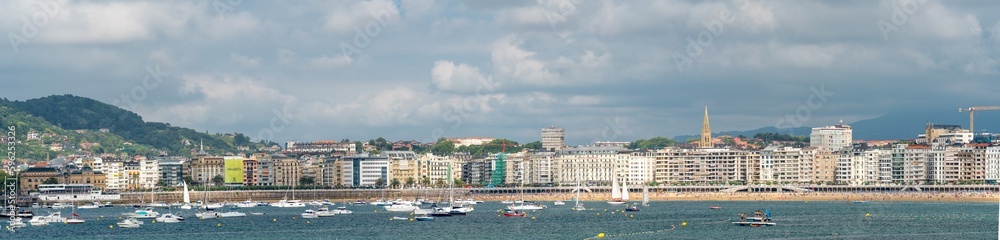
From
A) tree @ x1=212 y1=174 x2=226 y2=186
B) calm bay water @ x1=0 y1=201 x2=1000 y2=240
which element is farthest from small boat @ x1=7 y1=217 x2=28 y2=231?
tree @ x1=212 y1=174 x2=226 y2=186

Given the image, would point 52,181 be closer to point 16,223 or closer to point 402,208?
point 402,208

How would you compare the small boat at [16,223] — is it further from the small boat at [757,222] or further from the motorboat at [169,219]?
the small boat at [757,222]

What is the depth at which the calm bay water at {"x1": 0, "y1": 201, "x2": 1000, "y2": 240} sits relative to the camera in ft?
276

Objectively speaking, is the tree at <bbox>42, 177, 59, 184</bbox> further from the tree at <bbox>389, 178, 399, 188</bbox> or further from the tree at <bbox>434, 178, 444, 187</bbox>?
the tree at <bbox>434, 178, 444, 187</bbox>

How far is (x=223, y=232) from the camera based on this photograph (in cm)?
9156

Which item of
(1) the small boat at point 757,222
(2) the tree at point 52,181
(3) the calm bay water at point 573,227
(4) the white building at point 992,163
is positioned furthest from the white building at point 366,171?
(1) the small boat at point 757,222

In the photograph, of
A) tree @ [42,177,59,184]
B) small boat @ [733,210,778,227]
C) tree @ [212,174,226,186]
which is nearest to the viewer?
small boat @ [733,210,778,227]

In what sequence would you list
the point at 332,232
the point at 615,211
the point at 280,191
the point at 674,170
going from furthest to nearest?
the point at 674,170 < the point at 280,191 < the point at 615,211 < the point at 332,232

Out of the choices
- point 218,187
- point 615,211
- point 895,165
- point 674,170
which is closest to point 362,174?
point 218,187

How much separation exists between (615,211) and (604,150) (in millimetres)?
74873

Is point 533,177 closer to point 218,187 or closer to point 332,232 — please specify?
point 218,187

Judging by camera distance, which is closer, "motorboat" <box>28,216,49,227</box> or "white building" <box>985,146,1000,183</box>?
"motorboat" <box>28,216,49,227</box>

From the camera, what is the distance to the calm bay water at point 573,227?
8419 centimetres

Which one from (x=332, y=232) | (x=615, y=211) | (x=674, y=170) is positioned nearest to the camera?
(x=332, y=232)
